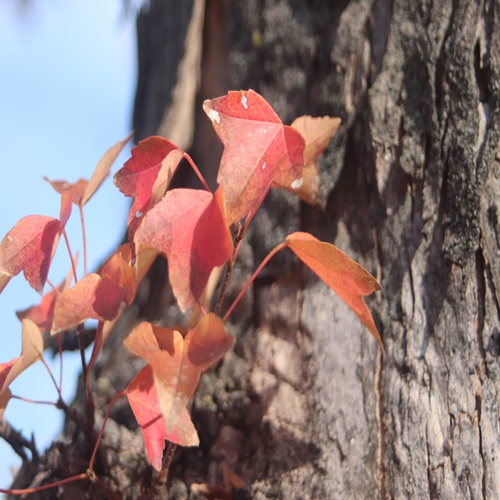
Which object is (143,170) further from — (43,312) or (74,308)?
(43,312)

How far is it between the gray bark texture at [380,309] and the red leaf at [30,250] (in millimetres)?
345

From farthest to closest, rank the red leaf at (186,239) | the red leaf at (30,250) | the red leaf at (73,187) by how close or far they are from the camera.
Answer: the red leaf at (73,187), the red leaf at (30,250), the red leaf at (186,239)

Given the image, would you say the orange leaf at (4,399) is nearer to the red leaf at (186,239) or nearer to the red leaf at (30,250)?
the red leaf at (30,250)

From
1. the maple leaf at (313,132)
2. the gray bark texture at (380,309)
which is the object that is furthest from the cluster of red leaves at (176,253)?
the gray bark texture at (380,309)

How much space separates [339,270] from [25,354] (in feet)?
1.15

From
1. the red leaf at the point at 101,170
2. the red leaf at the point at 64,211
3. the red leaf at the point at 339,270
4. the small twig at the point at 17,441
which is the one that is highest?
the red leaf at the point at 101,170

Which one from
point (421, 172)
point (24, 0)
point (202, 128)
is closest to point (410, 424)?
point (421, 172)

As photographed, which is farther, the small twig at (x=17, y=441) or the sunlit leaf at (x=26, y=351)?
the small twig at (x=17, y=441)

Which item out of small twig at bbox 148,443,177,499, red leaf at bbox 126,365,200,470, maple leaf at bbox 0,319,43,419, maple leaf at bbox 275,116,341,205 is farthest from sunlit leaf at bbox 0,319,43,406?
maple leaf at bbox 275,116,341,205

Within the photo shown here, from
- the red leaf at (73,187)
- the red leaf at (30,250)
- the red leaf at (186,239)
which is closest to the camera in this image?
the red leaf at (186,239)

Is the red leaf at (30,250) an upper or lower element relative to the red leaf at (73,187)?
lower

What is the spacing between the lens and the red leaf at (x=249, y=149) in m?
0.59

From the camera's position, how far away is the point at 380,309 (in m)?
0.93

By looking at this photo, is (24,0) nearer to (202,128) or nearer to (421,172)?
(202,128)
